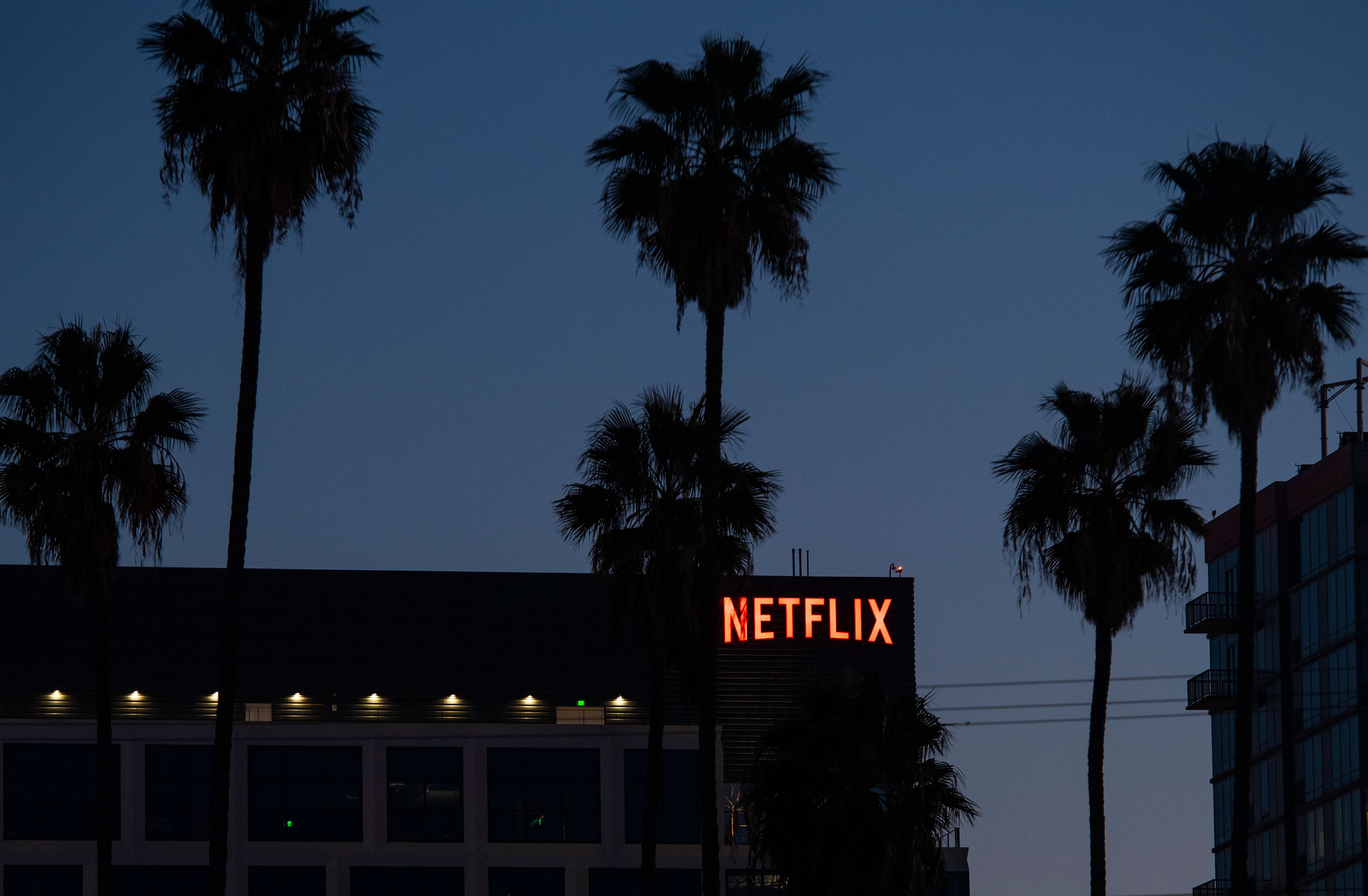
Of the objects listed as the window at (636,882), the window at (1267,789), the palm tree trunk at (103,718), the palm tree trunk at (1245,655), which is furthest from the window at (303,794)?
the window at (1267,789)

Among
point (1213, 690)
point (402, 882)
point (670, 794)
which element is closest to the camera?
point (402, 882)

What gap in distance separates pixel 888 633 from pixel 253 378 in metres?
47.2

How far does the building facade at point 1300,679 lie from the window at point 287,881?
38.6 meters

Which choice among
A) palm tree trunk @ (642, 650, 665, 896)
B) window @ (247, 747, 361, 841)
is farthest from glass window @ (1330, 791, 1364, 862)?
palm tree trunk @ (642, 650, 665, 896)

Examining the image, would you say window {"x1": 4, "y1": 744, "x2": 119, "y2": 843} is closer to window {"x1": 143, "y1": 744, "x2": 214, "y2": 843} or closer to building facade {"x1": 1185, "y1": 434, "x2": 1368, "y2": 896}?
window {"x1": 143, "y1": 744, "x2": 214, "y2": 843}

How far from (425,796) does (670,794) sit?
8648 millimetres

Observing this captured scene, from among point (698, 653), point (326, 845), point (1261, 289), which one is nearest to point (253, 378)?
point (698, 653)

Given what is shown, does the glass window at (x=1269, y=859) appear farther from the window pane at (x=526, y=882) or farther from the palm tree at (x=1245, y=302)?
the palm tree at (x=1245, y=302)

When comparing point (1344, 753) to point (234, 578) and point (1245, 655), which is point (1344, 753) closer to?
point (1245, 655)

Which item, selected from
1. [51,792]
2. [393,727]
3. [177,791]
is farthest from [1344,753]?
[51,792]

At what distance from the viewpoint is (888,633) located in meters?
75.1

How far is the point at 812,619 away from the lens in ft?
246

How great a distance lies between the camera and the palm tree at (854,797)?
125 ft

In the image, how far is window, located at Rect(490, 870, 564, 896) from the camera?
2552 inches
